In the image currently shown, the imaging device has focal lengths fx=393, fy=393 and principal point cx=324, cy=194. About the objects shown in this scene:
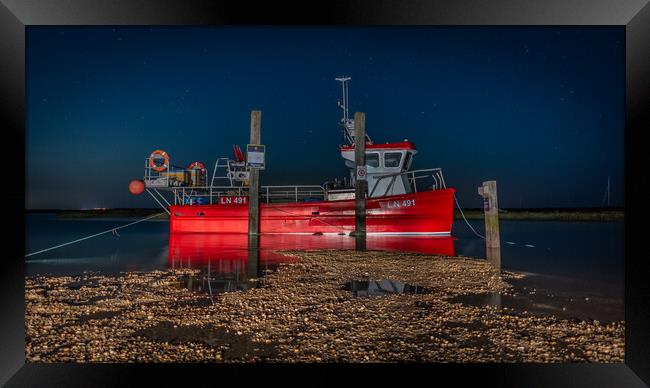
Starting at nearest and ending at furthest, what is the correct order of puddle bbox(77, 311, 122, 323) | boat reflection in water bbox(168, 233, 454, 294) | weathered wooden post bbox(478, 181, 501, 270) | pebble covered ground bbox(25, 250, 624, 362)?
pebble covered ground bbox(25, 250, 624, 362) < puddle bbox(77, 311, 122, 323) < boat reflection in water bbox(168, 233, 454, 294) < weathered wooden post bbox(478, 181, 501, 270)

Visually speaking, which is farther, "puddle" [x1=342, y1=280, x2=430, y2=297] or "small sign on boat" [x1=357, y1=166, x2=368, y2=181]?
"small sign on boat" [x1=357, y1=166, x2=368, y2=181]

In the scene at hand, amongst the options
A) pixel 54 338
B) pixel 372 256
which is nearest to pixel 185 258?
pixel 372 256

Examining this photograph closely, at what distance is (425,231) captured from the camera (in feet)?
47.5

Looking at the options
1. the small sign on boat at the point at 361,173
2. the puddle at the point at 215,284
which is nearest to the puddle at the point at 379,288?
the puddle at the point at 215,284

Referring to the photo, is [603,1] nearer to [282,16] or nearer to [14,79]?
[282,16]

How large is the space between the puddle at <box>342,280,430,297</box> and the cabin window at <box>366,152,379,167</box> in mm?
10089

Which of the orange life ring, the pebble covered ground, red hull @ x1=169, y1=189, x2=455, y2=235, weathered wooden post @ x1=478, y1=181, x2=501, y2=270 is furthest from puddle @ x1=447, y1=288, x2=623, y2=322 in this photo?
the orange life ring

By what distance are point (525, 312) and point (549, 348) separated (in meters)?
1.21

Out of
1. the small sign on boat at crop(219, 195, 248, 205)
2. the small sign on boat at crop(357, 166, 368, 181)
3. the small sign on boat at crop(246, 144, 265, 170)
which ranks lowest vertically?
the small sign on boat at crop(219, 195, 248, 205)

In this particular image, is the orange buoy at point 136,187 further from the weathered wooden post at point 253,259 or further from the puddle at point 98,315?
the puddle at point 98,315

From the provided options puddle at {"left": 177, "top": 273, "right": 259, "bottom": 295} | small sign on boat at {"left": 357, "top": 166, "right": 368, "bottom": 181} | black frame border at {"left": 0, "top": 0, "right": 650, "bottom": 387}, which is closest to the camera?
black frame border at {"left": 0, "top": 0, "right": 650, "bottom": 387}

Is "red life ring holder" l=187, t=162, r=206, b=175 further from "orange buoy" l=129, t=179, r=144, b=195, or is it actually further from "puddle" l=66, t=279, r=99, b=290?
"puddle" l=66, t=279, r=99, b=290

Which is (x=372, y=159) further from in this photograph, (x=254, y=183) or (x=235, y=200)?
(x=235, y=200)

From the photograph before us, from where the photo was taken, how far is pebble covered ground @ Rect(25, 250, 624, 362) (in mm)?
3031
